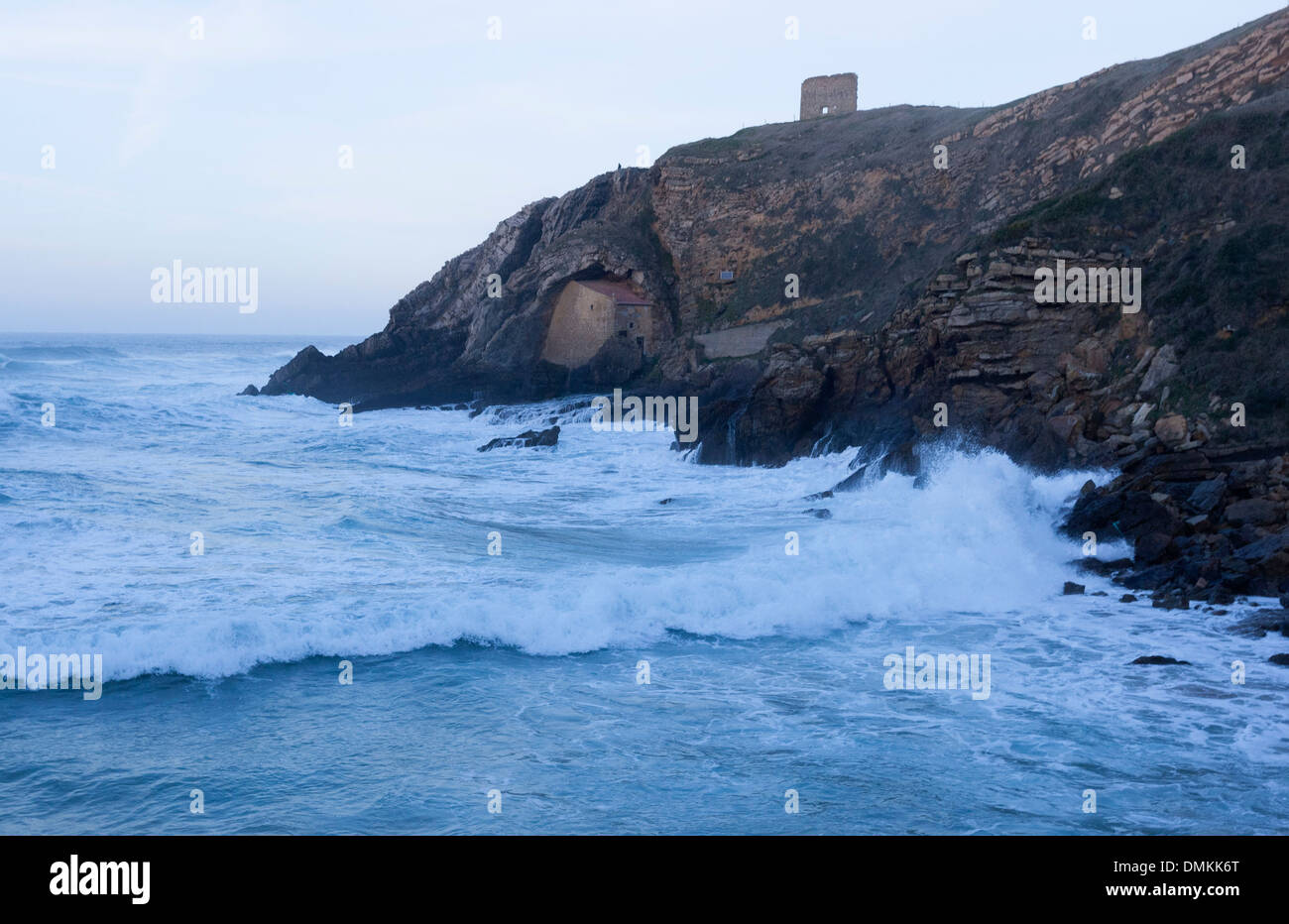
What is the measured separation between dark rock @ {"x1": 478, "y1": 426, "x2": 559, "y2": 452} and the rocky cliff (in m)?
5.85

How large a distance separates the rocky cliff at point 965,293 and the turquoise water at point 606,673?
2278mm

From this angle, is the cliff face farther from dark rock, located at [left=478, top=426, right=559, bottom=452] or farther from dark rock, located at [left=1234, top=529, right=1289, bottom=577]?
dark rock, located at [left=1234, top=529, right=1289, bottom=577]

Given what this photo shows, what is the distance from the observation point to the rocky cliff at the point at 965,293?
19.1 metres

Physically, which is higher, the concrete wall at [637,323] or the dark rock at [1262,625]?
the concrete wall at [637,323]

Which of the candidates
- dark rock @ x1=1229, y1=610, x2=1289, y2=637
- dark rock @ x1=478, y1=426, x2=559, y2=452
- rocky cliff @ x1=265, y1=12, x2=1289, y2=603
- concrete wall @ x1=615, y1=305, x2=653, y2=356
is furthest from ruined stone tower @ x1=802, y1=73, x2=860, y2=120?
dark rock @ x1=1229, y1=610, x2=1289, y2=637

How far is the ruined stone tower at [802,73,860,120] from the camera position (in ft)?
194

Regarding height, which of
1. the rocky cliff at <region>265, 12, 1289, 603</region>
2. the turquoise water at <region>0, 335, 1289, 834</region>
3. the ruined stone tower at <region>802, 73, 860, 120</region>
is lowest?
the turquoise water at <region>0, 335, 1289, 834</region>

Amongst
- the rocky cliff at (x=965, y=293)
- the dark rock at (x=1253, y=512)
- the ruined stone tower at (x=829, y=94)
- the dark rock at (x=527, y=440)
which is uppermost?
the ruined stone tower at (x=829, y=94)

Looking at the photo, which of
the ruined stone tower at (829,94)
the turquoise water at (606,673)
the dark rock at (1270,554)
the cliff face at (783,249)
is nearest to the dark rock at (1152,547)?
the dark rock at (1270,554)

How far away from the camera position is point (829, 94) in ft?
195

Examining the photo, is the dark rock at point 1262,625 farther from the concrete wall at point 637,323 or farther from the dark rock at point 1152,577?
the concrete wall at point 637,323

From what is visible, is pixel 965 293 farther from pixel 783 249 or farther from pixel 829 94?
pixel 829 94
